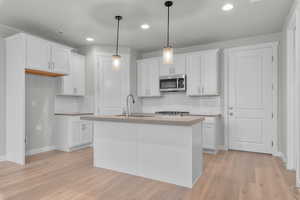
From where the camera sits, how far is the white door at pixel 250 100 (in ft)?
13.5

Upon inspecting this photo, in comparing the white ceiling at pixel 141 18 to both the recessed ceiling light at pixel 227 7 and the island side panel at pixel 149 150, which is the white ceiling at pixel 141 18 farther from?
the island side panel at pixel 149 150

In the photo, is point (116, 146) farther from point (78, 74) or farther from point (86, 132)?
point (78, 74)

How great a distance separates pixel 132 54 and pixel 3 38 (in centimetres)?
293

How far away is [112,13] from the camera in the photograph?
10.5 ft

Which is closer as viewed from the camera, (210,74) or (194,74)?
(210,74)

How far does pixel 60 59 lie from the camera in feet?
13.5

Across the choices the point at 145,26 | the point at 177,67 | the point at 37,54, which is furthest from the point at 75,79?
the point at 177,67

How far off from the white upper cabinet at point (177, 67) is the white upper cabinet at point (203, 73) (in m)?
0.14

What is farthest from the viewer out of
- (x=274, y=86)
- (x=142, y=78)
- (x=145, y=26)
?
(x=142, y=78)

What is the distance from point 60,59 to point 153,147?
298cm

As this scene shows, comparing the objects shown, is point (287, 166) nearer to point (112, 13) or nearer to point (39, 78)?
point (112, 13)

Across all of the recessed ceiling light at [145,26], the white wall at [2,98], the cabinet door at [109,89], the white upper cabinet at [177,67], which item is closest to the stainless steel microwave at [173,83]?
the white upper cabinet at [177,67]

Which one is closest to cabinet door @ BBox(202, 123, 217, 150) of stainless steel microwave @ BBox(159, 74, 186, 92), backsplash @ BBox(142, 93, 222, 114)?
backsplash @ BBox(142, 93, 222, 114)

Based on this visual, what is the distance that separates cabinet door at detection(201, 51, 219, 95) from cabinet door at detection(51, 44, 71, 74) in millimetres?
3262
